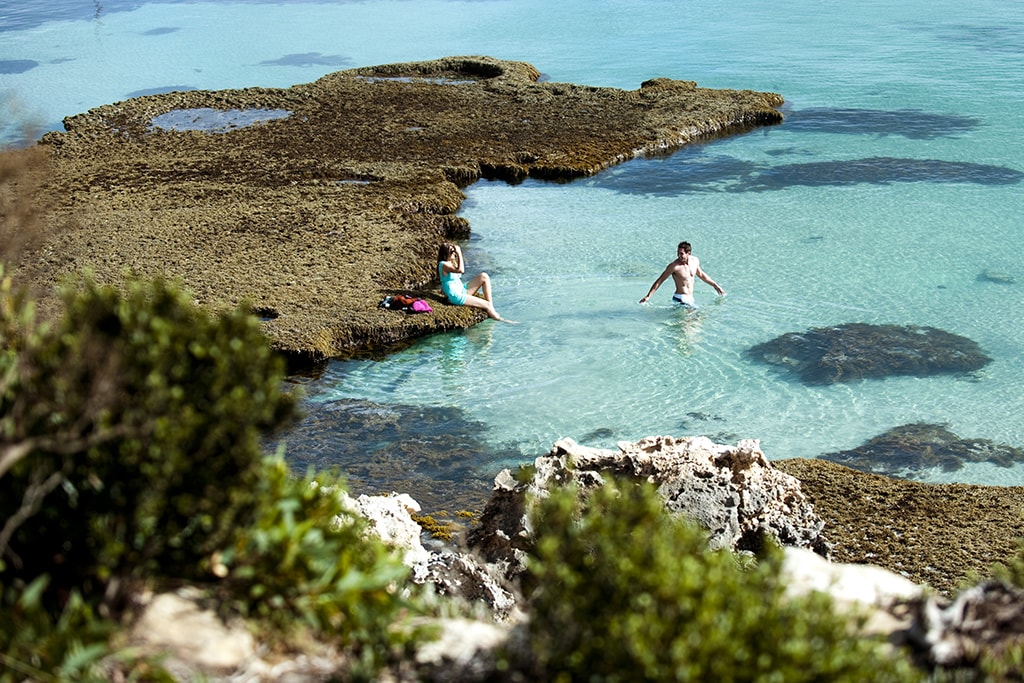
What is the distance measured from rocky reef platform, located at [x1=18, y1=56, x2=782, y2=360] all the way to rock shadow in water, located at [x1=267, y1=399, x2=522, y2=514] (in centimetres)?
175

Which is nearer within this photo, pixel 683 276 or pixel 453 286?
pixel 453 286

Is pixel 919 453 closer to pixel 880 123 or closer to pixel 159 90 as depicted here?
pixel 880 123

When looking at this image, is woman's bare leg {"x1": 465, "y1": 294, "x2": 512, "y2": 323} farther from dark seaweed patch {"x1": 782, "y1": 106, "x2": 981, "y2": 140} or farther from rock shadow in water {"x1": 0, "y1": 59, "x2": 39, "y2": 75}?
rock shadow in water {"x1": 0, "y1": 59, "x2": 39, "y2": 75}

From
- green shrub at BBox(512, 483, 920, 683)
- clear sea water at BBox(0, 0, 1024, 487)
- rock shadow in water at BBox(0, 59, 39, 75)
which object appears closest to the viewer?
green shrub at BBox(512, 483, 920, 683)

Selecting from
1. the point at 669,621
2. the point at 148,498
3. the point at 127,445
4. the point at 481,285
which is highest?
the point at 127,445

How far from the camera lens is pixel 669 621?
4.28m

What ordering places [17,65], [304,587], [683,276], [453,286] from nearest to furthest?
[304,587] → [453,286] → [683,276] → [17,65]

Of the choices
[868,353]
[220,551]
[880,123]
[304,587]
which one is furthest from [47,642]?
[880,123]

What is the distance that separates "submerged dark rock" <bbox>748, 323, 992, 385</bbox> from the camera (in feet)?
49.3

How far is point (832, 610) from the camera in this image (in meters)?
4.57

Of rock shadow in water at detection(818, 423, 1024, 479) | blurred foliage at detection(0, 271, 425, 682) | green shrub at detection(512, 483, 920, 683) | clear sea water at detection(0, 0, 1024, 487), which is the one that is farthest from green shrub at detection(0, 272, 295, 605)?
rock shadow in water at detection(818, 423, 1024, 479)

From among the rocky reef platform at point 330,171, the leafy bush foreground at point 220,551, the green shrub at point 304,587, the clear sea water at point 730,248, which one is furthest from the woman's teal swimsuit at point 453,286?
the green shrub at point 304,587

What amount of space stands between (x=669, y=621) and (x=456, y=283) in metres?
12.9

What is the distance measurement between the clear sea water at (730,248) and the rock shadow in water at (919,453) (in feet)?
0.60
